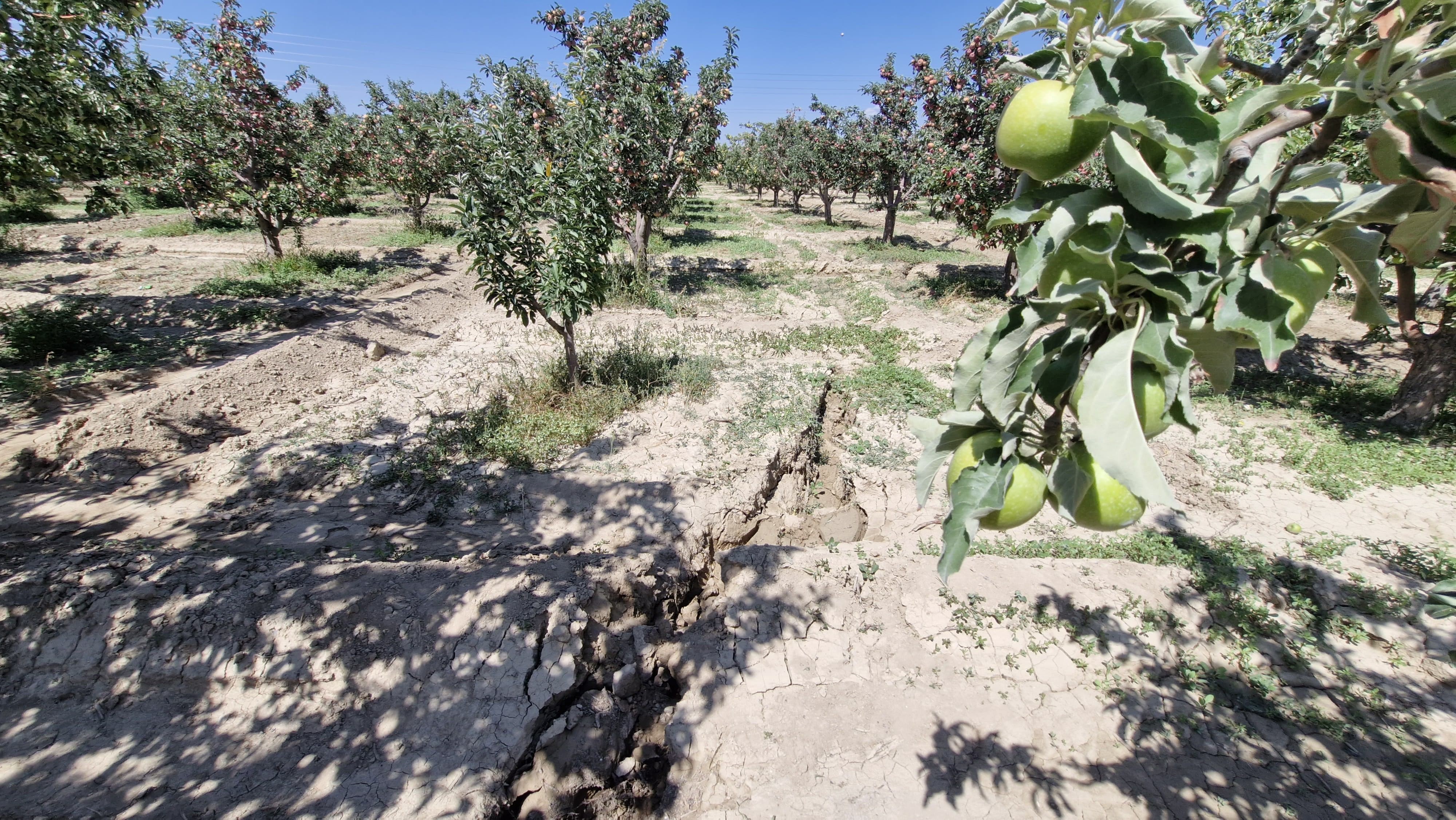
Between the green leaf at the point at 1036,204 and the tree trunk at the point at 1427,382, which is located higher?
the green leaf at the point at 1036,204

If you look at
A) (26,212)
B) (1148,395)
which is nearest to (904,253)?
(1148,395)

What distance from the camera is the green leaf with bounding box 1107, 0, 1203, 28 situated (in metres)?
0.62

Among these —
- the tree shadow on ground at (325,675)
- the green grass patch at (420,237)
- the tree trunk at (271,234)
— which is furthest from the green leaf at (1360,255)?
the green grass patch at (420,237)

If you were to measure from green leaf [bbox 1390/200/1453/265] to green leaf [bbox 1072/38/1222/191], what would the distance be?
0.32 m

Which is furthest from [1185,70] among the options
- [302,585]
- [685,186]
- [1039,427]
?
[685,186]

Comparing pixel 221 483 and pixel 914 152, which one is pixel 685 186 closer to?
pixel 914 152

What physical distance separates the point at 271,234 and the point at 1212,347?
49.6 ft

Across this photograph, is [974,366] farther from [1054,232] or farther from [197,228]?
[197,228]

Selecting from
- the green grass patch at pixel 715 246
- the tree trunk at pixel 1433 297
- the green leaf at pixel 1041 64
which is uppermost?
the green leaf at pixel 1041 64

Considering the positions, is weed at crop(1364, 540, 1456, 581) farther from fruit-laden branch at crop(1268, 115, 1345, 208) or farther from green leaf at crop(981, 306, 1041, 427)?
green leaf at crop(981, 306, 1041, 427)

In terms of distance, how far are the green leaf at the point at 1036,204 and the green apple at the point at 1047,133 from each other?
2cm

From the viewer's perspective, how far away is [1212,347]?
74 cm

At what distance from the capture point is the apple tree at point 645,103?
9.94 meters

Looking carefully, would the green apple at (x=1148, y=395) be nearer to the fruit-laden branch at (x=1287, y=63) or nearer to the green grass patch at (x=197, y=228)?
the fruit-laden branch at (x=1287, y=63)
